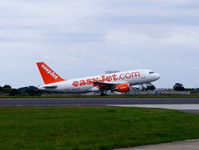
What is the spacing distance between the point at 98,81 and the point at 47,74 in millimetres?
7994

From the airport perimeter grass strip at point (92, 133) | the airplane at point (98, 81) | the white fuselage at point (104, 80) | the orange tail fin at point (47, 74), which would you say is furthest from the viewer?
the orange tail fin at point (47, 74)

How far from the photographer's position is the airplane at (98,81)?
221ft

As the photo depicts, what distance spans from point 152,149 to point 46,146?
281 centimetres

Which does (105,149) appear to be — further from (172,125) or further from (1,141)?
(172,125)

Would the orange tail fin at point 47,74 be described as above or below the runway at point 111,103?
above

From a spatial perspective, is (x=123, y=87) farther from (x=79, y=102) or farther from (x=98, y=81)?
(x=79, y=102)

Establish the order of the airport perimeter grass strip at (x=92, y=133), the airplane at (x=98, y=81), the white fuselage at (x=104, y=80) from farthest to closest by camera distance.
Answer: the white fuselage at (x=104, y=80) < the airplane at (x=98, y=81) < the airport perimeter grass strip at (x=92, y=133)

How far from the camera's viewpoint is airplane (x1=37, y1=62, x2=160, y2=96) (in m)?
67.3

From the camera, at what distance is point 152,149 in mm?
11492

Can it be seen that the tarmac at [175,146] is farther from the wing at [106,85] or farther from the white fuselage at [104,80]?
the white fuselage at [104,80]

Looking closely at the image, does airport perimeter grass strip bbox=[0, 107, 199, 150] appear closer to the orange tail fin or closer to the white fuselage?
the white fuselage

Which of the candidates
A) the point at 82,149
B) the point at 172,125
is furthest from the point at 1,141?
the point at 172,125

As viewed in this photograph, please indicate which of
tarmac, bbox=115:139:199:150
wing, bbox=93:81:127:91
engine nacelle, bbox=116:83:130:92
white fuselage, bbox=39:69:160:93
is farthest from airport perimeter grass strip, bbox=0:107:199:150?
white fuselage, bbox=39:69:160:93

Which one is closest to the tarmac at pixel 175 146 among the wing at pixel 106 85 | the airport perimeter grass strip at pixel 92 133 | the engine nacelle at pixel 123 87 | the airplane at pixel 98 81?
the airport perimeter grass strip at pixel 92 133
